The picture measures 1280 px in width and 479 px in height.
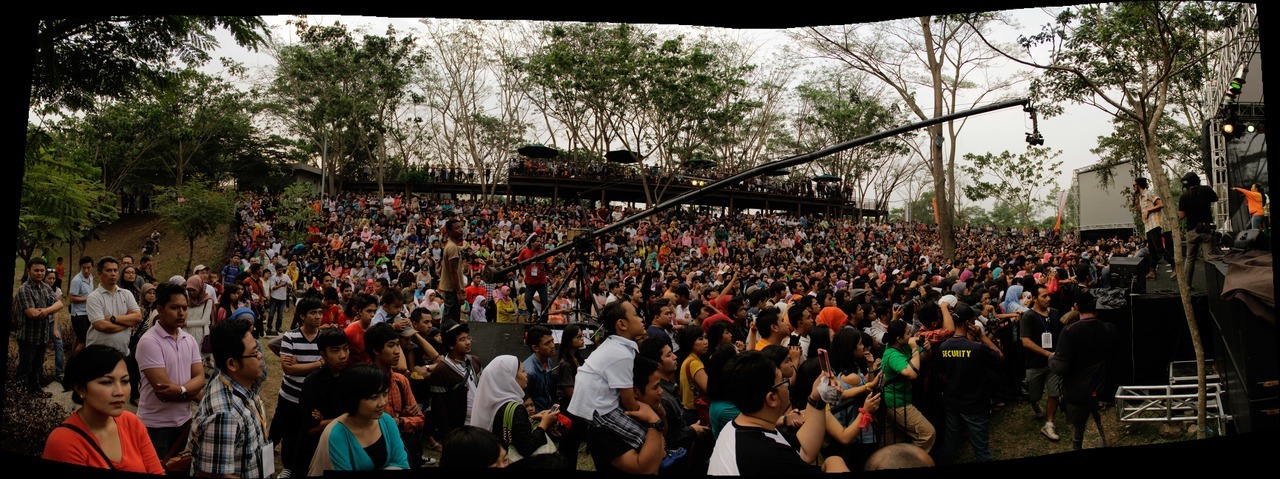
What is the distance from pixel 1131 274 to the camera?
29.3ft

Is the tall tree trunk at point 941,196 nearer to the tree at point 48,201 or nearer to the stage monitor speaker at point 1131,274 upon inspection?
the stage monitor speaker at point 1131,274

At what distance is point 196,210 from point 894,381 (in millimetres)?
20467

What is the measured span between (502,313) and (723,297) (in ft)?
11.8

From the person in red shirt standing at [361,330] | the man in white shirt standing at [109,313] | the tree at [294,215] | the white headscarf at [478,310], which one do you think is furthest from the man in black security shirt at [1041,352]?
the tree at [294,215]

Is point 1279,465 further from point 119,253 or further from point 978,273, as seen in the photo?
point 119,253

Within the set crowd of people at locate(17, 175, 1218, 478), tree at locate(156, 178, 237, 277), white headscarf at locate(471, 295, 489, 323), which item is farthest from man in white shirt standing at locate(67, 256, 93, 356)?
tree at locate(156, 178, 237, 277)

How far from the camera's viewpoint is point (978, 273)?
14508 millimetres

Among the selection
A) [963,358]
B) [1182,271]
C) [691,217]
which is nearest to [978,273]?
[1182,271]

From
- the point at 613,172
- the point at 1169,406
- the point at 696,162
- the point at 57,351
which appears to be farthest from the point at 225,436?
the point at 613,172

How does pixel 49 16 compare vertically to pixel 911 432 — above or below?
above

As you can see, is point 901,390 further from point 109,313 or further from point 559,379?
point 109,313

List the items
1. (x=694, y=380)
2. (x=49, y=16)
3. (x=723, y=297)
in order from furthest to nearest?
(x=723, y=297), (x=694, y=380), (x=49, y=16)

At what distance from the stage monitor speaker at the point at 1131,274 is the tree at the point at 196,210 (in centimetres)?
2108

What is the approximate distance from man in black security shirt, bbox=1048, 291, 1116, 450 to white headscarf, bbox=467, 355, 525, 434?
4.89 meters
